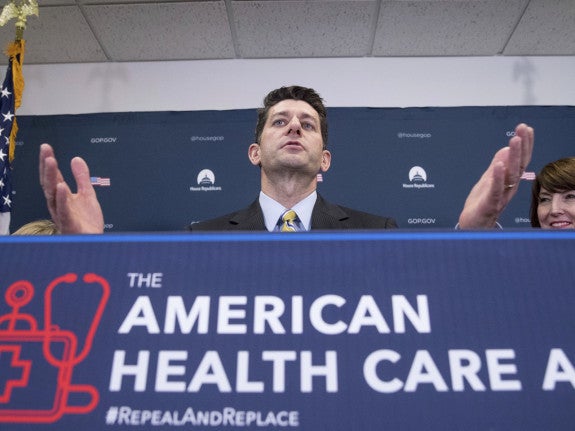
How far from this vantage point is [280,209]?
4.86 ft

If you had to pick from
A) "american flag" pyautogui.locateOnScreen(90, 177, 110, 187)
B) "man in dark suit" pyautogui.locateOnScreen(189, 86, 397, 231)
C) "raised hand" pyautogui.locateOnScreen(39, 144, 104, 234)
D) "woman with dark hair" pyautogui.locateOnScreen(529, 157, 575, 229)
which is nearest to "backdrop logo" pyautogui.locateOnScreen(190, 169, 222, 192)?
"american flag" pyautogui.locateOnScreen(90, 177, 110, 187)

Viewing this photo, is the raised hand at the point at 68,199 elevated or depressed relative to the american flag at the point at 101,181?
depressed

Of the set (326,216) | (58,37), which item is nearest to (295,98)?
(326,216)

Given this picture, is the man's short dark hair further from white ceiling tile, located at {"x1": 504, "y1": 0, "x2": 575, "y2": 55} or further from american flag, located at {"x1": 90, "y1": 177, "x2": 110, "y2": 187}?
white ceiling tile, located at {"x1": 504, "y1": 0, "x2": 575, "y2": 55}

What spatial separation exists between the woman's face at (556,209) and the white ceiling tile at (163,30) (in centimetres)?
187

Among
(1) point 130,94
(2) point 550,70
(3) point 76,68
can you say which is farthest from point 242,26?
(2) point 550,70

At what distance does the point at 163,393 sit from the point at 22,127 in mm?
2792

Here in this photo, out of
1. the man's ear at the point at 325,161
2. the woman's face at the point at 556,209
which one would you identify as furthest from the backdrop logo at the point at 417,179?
the man's ear at the point at 325,161

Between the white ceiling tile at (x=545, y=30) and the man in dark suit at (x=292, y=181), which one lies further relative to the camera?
the white ceiling tile at (x=545, y=30)

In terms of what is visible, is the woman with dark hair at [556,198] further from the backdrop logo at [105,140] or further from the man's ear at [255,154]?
the backdrop logo at [105,140]

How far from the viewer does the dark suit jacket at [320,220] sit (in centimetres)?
141

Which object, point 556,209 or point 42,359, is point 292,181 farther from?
point 42,359

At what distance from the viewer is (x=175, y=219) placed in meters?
→ 2.52

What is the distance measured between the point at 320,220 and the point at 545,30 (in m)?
2.09
